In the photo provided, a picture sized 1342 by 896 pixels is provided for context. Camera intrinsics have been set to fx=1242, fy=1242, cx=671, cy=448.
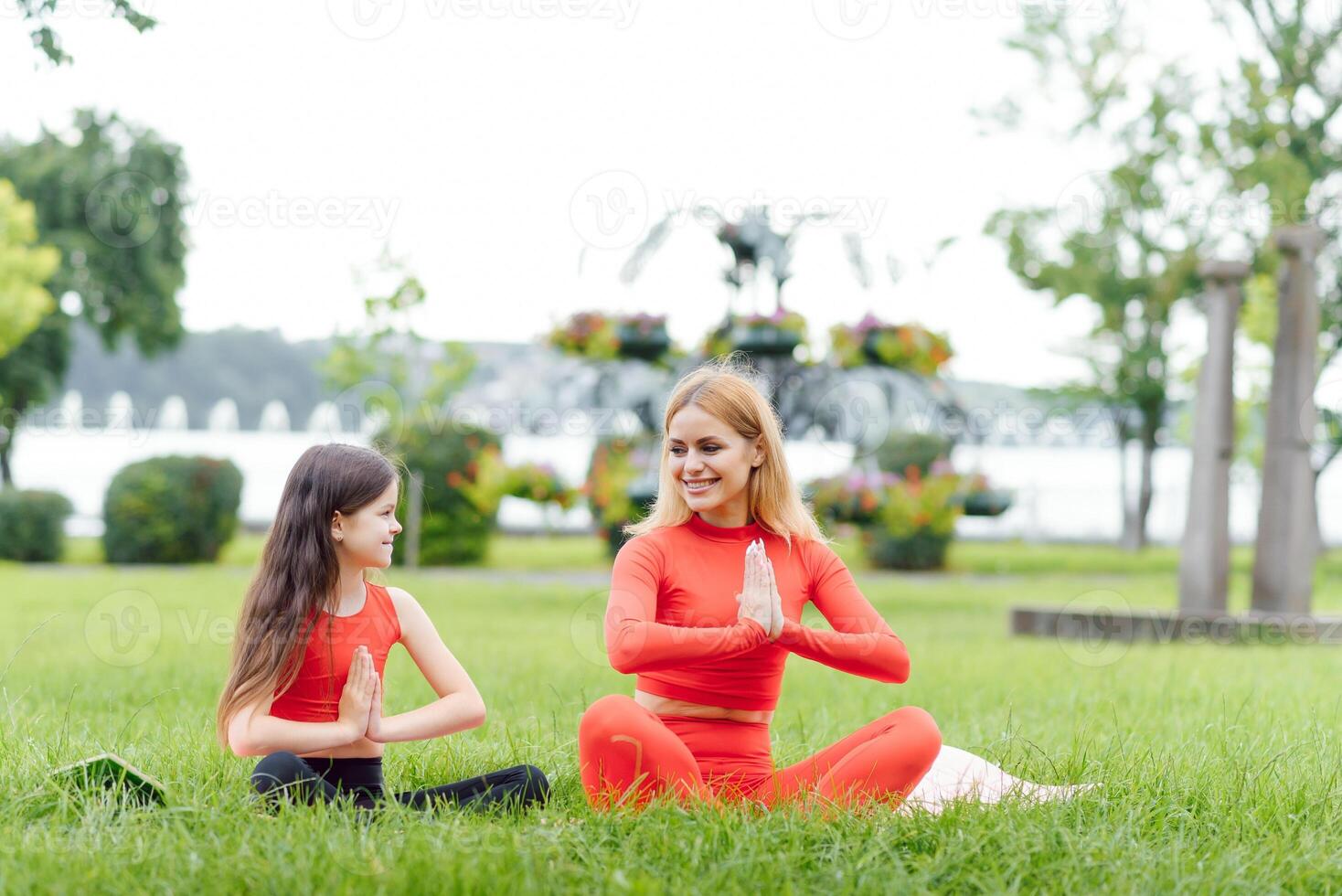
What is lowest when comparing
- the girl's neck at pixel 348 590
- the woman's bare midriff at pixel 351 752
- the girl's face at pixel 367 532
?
the woman's bare midriff at pixel 351 752

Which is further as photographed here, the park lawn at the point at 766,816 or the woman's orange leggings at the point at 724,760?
the woman's orange leggings at the point at 724,760

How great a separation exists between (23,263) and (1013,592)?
62.5 ft

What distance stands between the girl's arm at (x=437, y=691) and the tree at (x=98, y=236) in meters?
28.7

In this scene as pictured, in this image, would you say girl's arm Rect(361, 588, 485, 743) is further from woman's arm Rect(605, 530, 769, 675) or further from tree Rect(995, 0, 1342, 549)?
tree Rect(995, 0, 1342, 549)

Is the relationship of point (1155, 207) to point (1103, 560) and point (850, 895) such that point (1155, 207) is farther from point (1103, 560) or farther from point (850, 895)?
point (850, 895)

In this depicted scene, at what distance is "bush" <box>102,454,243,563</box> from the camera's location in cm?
1861

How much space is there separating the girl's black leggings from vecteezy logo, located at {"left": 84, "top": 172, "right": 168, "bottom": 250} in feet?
90.5

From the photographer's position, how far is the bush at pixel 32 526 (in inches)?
754

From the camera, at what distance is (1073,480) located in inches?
1531

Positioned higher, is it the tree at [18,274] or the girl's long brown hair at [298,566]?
the tree at [18,274]

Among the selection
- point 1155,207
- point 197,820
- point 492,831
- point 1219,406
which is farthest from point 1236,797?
point 1155,207

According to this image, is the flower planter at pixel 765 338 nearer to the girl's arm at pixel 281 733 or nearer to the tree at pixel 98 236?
the girl's arm at pixel 281 733

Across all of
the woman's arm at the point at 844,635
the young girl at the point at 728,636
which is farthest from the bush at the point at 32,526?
the woman's arm at the point at 844,635

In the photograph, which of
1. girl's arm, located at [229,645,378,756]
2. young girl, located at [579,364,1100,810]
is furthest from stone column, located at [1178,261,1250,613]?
girl's arm, located at [229,645,378,756]
